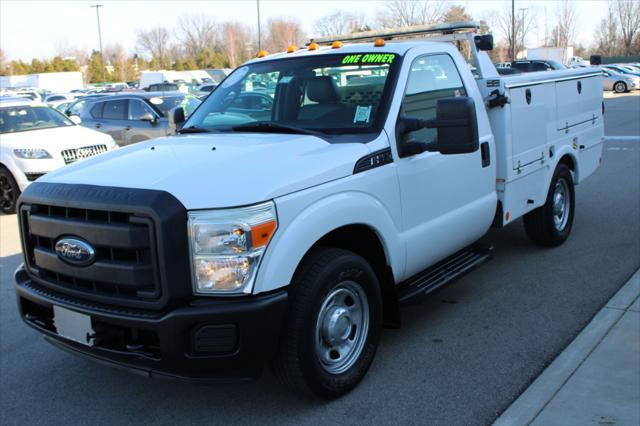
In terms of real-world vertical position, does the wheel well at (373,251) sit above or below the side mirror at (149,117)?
below

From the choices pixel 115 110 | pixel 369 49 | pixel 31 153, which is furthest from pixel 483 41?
pixel 115 110

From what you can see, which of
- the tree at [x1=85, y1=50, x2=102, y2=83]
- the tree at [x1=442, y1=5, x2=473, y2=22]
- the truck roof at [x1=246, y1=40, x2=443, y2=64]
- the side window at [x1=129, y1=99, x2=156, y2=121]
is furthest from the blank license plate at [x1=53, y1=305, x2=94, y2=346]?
the tree at [x1=85, y1=50, x2=102, y2=83]

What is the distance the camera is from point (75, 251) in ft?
11.5

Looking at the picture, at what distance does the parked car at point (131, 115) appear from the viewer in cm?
1403

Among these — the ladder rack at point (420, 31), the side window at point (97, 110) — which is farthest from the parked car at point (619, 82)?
the ladder rack at point (420, 31)

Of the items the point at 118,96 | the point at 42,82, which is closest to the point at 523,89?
the point at 118,96

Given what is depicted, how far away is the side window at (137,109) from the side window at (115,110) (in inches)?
7.1

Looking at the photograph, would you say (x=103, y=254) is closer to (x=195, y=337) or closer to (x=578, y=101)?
(x=195, y=337)

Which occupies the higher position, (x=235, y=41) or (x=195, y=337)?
(x=235, y=41)

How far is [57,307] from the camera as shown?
3.65 meters

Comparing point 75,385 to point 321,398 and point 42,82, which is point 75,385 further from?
point 42,82

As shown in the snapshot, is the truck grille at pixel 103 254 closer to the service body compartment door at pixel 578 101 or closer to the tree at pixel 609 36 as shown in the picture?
the service body compartment door at pixel 578 101

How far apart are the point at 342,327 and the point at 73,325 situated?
1.50 m

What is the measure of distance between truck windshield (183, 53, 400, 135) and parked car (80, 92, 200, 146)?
355 inches
